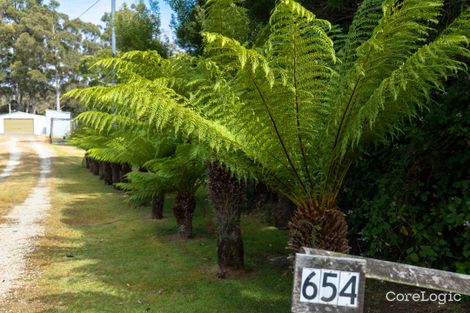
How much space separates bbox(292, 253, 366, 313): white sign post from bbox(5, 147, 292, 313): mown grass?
1.85m

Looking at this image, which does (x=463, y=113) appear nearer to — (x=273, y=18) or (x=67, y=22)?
(x=273, y=18)

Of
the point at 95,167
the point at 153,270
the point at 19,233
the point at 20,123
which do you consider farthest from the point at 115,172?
the point at 20,123

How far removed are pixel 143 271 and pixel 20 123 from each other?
4484cm

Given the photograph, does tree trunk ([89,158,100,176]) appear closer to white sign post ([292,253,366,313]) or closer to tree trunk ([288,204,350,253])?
tree trunk ([288,204,350,253])

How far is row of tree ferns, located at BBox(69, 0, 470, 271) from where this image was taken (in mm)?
2625

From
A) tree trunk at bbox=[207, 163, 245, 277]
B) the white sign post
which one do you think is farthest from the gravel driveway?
the white sign post

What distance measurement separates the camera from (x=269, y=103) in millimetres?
2984

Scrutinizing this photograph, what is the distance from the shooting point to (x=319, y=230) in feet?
10.8

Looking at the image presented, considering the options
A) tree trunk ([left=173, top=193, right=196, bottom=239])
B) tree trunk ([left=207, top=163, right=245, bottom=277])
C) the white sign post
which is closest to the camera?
the white sign post

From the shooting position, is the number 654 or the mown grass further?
the mown grass

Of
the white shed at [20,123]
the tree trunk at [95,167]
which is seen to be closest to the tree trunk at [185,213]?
the tree trunk at [95,167]

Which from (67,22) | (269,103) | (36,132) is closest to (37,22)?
(67,22)

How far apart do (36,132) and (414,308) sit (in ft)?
153

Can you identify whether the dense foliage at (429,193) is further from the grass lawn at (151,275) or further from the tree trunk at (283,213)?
the tree trunk at (283,213)
